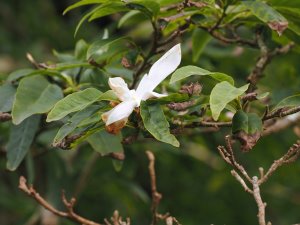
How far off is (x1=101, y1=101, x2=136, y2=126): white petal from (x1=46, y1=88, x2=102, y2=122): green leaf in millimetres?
33

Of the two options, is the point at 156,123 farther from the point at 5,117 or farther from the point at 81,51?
the point at 81,51

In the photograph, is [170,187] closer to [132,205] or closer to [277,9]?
[132,205]

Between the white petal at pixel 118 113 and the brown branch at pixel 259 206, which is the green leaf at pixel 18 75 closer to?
the white petal at pixel 118 113

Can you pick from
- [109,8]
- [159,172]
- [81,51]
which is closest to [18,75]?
[81,51]

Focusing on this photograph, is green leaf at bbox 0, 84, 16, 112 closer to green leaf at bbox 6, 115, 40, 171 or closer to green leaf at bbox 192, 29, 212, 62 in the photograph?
green leaf at bbox 6, 115, 40, 171

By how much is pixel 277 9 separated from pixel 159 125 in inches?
17.8

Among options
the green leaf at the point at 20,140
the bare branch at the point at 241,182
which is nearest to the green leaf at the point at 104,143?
the green leaf at the point at 20,140

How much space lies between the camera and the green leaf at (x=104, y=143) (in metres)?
1.49

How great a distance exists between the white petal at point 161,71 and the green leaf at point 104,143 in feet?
1.10

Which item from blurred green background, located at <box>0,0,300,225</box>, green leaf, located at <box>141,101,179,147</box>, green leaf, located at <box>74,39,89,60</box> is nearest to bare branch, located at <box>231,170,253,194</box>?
green leaf, located at <box>141,101,179,147</box>

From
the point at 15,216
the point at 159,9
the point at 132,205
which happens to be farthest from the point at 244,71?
the point at 15,216

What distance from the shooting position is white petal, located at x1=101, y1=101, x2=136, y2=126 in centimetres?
112

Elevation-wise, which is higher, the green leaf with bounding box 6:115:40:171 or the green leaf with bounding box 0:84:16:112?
the green leaf with bounding box 0:84:16:112

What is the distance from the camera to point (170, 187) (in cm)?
280
